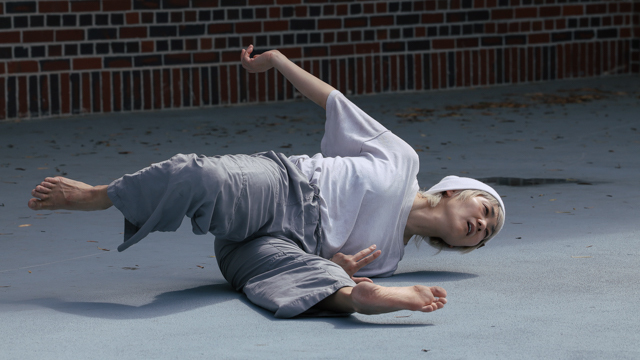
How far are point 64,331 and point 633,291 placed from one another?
1.74 m

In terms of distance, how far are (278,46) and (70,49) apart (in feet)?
7.44

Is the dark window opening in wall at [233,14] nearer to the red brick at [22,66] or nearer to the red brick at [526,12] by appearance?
the red brick at [22,66]

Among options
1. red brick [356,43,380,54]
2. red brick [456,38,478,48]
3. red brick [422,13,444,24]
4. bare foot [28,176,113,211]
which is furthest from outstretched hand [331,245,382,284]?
red brick [456,38,478,48]

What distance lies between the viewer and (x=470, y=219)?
320 cm

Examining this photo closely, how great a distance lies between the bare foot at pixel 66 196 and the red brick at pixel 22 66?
6024 mm

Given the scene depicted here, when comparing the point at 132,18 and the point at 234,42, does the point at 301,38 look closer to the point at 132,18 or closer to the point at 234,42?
the point at 234,42

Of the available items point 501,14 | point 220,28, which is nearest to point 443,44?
point 501,14

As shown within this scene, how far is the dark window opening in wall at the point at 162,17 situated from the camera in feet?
30.8

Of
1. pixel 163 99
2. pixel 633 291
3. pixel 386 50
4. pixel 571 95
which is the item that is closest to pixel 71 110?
pixel 163 99

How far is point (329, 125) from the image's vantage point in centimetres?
356

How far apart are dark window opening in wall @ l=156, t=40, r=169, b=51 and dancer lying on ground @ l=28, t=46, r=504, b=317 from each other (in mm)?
6056

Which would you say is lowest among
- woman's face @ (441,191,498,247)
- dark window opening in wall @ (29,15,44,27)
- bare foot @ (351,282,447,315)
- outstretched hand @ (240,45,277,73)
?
bare foot @ (351,282,447,315)

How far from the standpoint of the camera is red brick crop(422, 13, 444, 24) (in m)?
11.1

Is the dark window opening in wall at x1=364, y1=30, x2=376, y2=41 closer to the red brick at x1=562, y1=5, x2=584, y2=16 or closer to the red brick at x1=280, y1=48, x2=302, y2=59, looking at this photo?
the red brick at x1=280, y1=48, x2=302, y2=59
